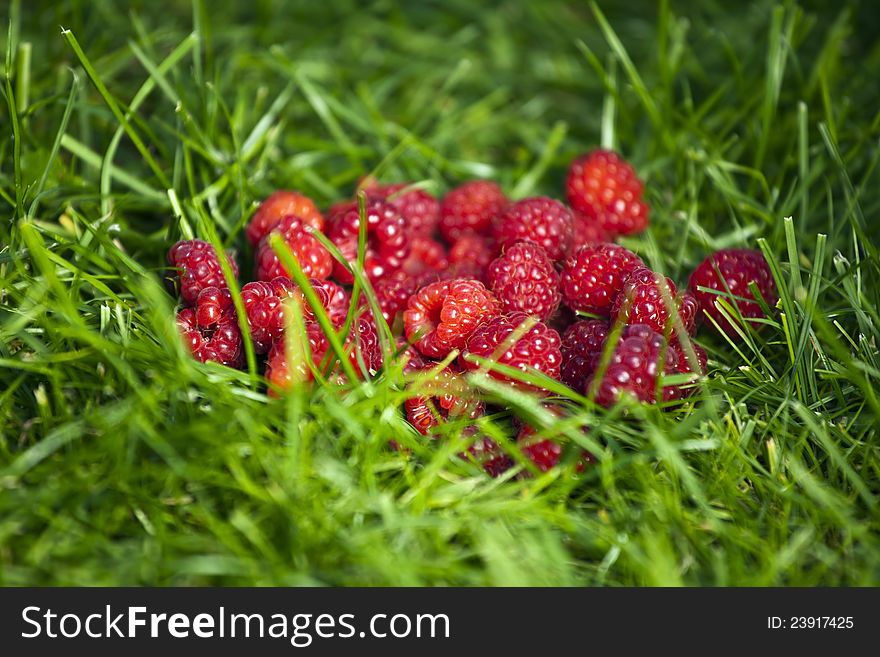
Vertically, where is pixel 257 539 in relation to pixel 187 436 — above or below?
below

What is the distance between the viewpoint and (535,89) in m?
2.04

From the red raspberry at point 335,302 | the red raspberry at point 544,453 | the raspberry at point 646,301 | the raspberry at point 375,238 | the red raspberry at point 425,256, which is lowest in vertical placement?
the red raspberry at point 544,453

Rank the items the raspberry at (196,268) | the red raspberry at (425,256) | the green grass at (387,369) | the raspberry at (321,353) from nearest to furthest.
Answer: the green grass at (387,369)
the raspberry at (321,353)
the raspberry at (196,268)
the red raspberry at (425,256)

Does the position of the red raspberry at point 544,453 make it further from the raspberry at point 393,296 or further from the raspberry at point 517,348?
the raspberry at point 393,296

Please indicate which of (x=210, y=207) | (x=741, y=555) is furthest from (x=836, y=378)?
(x=210, y=207)

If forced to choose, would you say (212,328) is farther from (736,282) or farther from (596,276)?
(736,282)

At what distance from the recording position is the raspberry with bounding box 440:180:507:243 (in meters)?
1.49

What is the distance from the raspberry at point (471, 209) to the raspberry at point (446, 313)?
0.27 meters

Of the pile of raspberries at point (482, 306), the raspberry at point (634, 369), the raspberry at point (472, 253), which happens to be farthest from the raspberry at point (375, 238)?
the raspberry at point (634, 369)

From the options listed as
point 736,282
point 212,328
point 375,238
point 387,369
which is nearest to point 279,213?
point 375,238

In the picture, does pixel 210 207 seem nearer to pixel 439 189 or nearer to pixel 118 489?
pixel 439 189

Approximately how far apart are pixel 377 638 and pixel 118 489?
0.37 meters

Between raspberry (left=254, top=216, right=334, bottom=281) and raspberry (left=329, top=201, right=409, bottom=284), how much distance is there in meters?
0.05

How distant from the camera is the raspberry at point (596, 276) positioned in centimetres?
124
